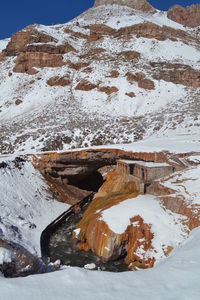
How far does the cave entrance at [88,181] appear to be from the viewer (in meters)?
20.4

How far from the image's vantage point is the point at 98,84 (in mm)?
43875

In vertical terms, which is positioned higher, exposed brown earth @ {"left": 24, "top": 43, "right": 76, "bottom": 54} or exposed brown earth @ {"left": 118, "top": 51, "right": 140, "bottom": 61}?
exposed brown earth @ {"left": 24, "top": 43, "right": 76, "bottom": 54}

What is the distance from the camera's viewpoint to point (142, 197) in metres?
13.2

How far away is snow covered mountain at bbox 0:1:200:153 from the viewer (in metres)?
28.1

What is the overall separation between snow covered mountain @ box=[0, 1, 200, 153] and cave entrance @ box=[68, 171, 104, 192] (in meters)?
4.62

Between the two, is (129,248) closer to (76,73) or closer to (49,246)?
(49,246)

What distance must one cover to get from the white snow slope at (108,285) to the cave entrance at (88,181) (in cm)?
1604

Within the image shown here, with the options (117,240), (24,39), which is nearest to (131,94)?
(24,39)

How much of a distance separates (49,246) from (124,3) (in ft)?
277

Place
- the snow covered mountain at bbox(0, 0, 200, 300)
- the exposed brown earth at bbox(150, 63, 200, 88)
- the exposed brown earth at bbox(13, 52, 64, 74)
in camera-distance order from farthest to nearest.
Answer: the exposed brown earth at bbox(13, 52, 64, 74) → the exposed brown earth at bbox(150, 63, 200, 88) → the snow covered mountain at bbox(0, 0, 200, 300)

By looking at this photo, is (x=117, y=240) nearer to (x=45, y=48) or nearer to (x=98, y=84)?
(x=98, y=84)

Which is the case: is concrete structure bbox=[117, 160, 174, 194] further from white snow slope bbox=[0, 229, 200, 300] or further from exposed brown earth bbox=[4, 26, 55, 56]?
exposed brown earth bbox=[4, 26, 55, 56]

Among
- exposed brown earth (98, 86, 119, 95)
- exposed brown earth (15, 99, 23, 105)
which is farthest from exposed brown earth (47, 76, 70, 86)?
exposed brown earth (98, 86, 119, 95)

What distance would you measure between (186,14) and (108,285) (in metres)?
103
